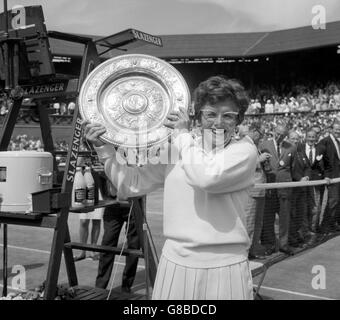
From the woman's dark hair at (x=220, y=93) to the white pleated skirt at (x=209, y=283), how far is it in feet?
2.26

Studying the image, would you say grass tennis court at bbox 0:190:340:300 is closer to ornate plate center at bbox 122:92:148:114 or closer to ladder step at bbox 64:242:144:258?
ladder step at bbox 64:242:144:258

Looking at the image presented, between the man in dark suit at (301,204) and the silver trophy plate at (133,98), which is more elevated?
the silver trophy plate at (133,98)

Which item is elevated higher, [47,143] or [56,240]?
[47,143]

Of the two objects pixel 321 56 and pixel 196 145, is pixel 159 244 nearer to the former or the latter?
pixel 196 145

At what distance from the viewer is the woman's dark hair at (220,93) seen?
80.0 inches

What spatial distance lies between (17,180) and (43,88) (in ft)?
2.44

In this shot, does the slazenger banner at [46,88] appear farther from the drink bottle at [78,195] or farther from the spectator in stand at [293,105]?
the spectator in stand at [293,105]

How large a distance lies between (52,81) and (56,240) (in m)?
1.19

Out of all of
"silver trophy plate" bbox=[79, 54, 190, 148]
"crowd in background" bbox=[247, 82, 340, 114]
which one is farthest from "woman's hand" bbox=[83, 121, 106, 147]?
"crowd in background" bbox=[247, 82, 340, 114]

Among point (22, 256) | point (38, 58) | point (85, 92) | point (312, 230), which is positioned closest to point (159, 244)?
point (22, 256)

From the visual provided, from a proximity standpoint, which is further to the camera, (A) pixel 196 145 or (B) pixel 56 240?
(B) pixel 56 240

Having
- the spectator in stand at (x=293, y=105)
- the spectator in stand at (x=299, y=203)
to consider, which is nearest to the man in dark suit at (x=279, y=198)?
the spectator in stand at (x=299, y=203)

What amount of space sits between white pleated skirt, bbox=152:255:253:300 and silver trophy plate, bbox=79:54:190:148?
62 cm

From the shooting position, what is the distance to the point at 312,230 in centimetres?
768
